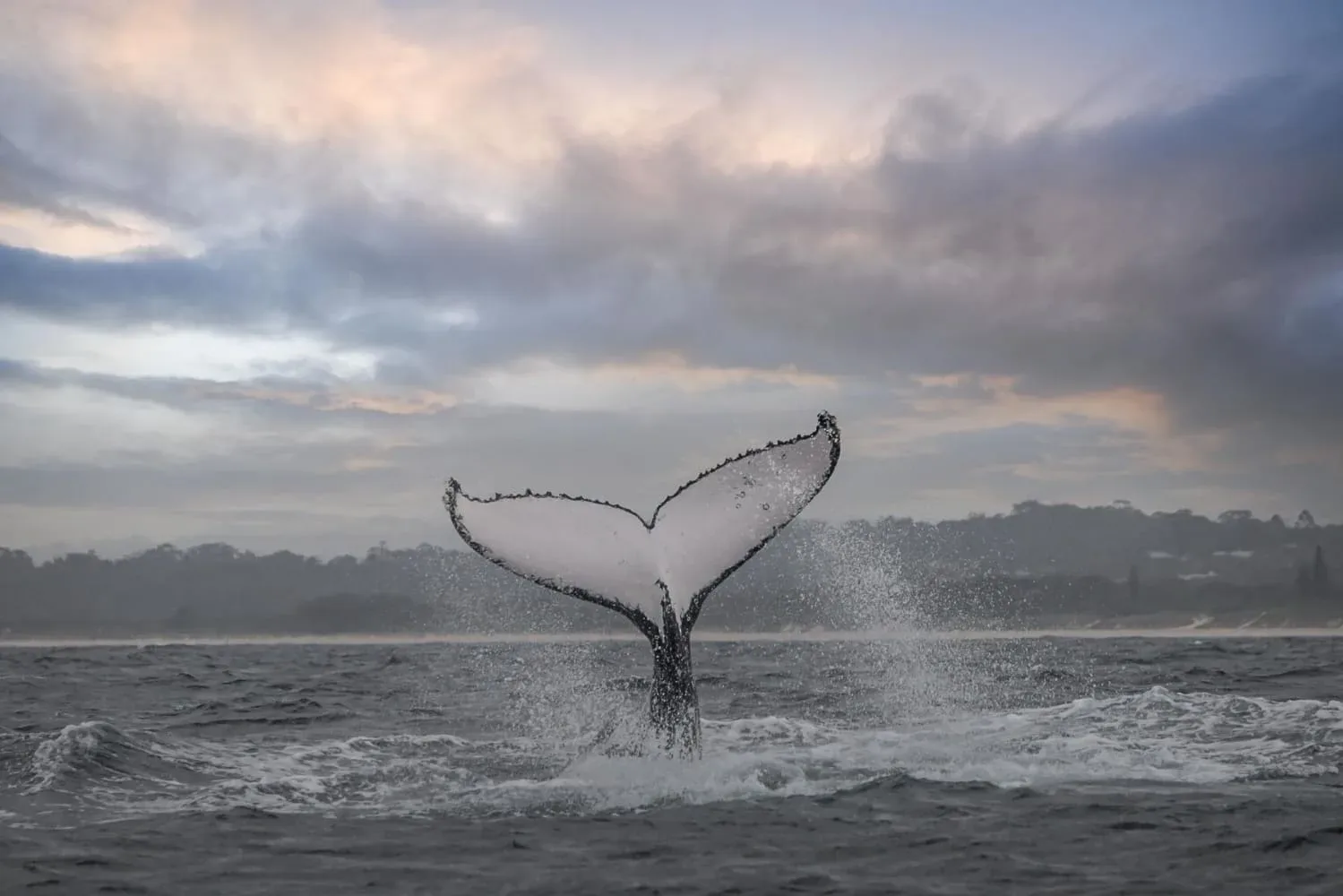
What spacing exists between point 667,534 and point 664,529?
0.19ft

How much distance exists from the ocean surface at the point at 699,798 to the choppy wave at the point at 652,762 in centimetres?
5

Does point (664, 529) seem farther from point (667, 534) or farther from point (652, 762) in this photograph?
point (652, 762)

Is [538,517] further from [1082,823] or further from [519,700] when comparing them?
[519,700]

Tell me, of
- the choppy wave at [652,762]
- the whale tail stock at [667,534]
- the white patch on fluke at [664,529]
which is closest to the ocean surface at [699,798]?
the choppy wave at [652,762]

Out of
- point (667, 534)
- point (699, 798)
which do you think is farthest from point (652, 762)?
point (667, 534)

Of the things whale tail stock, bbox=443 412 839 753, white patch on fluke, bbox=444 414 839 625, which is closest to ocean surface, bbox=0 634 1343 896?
whale tail stock, bbox=443 412 839 753

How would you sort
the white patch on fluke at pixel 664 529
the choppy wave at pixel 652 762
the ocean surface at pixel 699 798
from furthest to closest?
1. the choppy wave at pixel 652 762
2. the white patch on fluke at pixel 664 529
3. the ocean surface at pixel 699 798

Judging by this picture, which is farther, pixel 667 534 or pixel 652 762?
pixel 652 762

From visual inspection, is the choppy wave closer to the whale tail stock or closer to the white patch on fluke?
the whale tail stock

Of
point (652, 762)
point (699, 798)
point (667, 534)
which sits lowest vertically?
point (699, 798)

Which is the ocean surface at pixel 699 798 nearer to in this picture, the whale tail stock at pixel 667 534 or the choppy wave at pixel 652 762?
the choppy wave at pixel 652 762

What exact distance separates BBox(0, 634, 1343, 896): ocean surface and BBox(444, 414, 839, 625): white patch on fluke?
5.91 feet

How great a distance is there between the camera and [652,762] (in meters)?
10.8

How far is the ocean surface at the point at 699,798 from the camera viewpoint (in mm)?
8102
